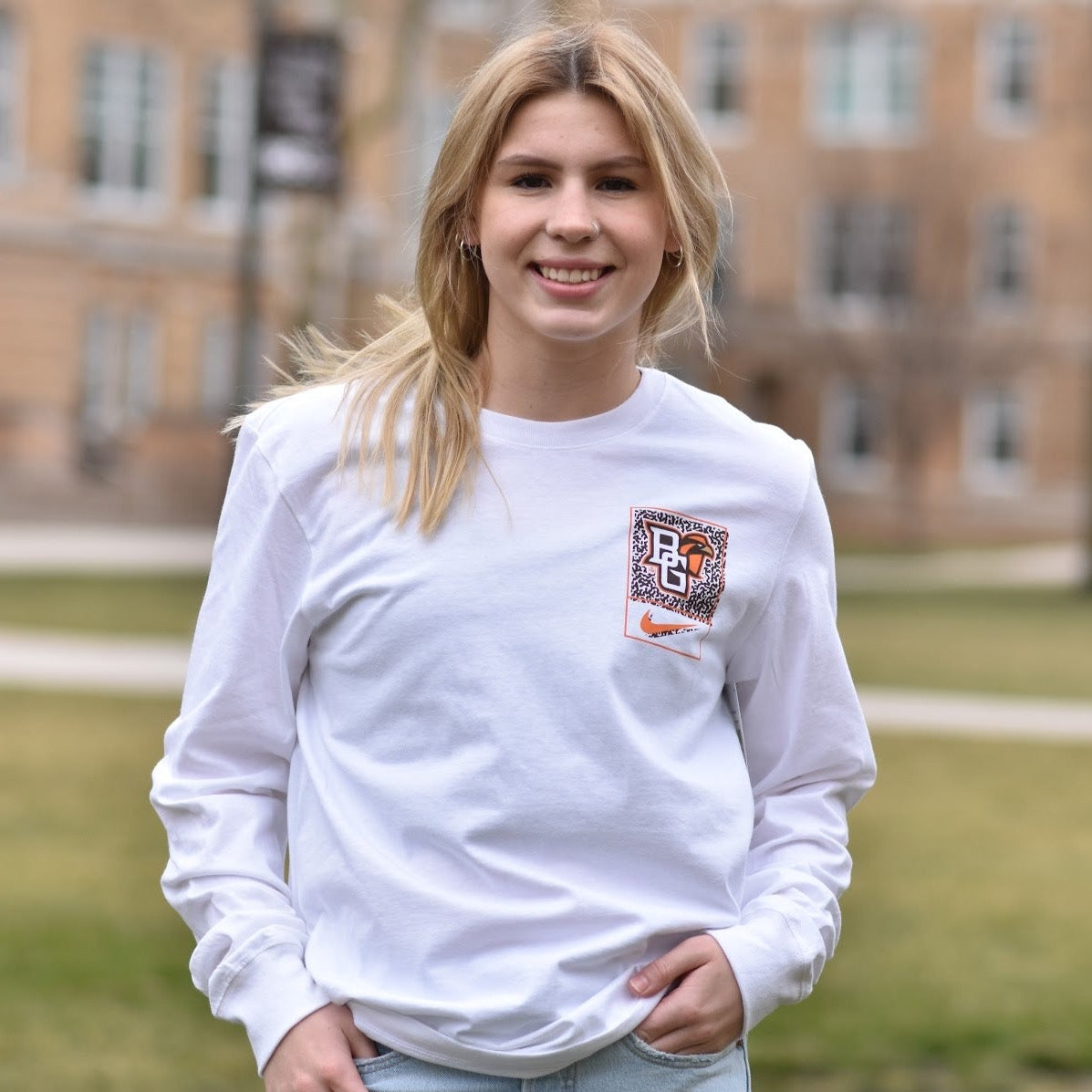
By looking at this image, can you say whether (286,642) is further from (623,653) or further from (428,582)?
(623,653)

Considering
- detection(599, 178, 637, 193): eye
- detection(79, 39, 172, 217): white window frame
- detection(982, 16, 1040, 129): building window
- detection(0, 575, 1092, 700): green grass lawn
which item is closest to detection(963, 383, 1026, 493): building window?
detection(982, 16, 1040, 129): building window

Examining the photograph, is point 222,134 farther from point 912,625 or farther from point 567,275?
point 567,275

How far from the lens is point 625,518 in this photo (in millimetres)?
2195

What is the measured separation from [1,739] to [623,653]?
30.0 feet

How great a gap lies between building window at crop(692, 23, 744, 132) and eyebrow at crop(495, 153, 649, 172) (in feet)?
137

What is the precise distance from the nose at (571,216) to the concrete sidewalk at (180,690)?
33.7 feet

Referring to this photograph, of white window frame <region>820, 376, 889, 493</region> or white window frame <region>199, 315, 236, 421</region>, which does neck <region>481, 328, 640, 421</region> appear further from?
white window frame <region>820, 376, 889, 493</region>

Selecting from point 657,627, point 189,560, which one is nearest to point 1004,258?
point 189,560

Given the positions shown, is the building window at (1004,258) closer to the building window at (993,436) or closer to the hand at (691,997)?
the building window at (993,436)

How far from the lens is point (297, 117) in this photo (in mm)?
10555

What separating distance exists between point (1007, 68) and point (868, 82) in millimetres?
2941

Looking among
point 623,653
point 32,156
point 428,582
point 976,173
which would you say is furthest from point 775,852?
point 976,173

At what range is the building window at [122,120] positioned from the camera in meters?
35.8

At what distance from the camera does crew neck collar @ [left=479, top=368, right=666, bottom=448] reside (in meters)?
2.21
